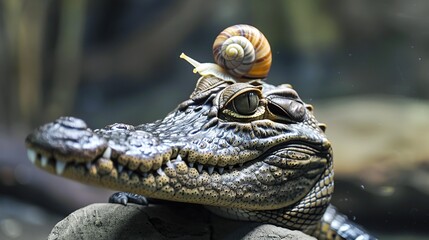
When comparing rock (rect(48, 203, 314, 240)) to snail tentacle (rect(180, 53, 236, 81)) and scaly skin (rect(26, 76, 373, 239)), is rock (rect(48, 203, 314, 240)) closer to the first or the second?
scaly skin (rect(26, 76, 373, 239))

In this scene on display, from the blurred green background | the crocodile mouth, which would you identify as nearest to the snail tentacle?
the crocodile mouth

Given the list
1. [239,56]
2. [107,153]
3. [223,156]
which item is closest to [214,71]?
[239,56]

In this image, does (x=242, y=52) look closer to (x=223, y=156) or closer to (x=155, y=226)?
(x=223, y=156)

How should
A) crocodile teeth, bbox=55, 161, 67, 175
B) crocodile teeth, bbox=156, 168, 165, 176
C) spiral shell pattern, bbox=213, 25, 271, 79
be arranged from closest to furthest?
crocodile teeth, bbox=55, 161, 67, 175
crocodile teeth, bbox=156, 168, 165, 176
spiral shell pattern, bbox=213, 25, 271, 79

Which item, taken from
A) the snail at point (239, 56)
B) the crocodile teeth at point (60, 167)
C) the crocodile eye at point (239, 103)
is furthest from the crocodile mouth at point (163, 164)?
the snail at point (239, 56)

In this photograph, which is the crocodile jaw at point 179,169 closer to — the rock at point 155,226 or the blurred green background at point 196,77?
the rock at point 155,226

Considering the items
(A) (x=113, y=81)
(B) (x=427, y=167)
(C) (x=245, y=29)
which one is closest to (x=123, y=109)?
(A) (x=113, y=81)
